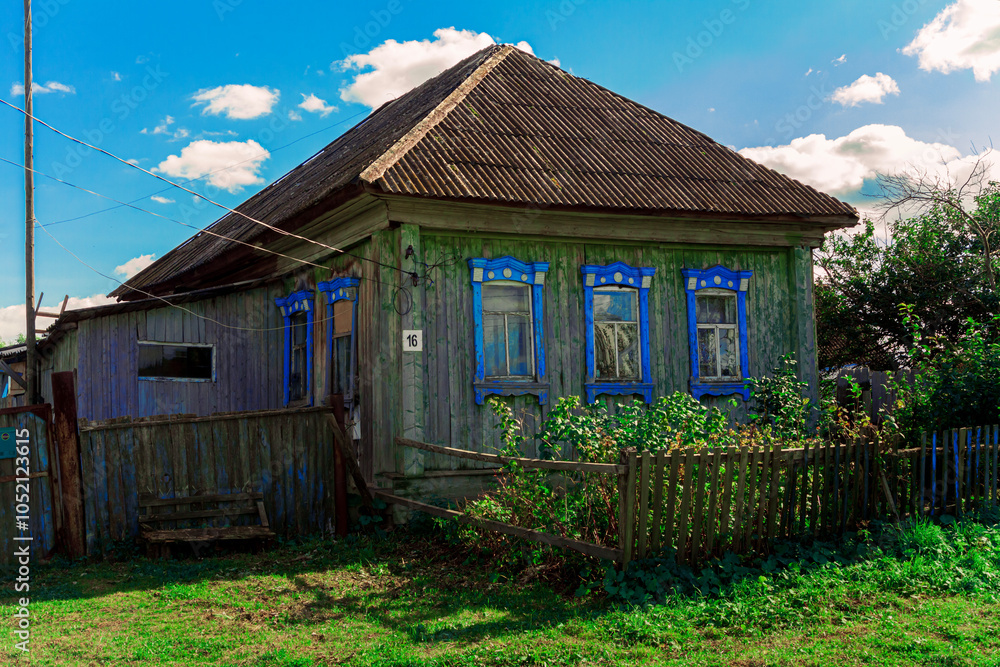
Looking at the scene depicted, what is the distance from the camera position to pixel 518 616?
18.5 feet

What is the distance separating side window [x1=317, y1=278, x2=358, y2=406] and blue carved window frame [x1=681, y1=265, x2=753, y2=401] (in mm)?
4526

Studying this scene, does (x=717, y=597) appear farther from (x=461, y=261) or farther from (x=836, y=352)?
(x=836, y=352)

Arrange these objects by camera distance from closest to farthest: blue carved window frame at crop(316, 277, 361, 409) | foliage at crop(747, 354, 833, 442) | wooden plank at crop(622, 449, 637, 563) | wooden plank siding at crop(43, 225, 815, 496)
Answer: wooden plank at crop(622, 449, 637, 563), foliage at crop(747, 354, 833, 442), wooden plank siding at crop(43, 225, 815, 496), blue carved window frame at crop(316, 277, 361, 409)

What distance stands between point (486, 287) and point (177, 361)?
5.31 m

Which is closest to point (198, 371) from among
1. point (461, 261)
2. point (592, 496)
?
point (461, 261)

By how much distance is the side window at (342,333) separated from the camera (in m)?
10.4

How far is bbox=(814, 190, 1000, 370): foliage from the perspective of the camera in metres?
19.1

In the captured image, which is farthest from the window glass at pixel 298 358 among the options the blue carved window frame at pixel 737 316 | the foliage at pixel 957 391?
the foliage at pixel 957 391

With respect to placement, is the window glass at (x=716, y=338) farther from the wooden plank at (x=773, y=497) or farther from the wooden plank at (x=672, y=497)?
the wooden plank at (x=672, y=497)

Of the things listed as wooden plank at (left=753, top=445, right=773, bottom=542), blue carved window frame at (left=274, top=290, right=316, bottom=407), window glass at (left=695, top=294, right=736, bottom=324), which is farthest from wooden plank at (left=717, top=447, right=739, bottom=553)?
blue carved window frame at (left=274, top=290, right=316, bottom=407)

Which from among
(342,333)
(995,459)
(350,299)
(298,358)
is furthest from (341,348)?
(995,459)

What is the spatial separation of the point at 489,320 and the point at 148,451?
417 cm

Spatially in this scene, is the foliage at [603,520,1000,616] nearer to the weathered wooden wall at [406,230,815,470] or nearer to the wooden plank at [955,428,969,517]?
the wooden plank at [955,428,969,517]

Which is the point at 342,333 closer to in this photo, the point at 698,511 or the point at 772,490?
the point at 698,511
